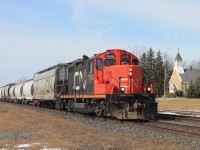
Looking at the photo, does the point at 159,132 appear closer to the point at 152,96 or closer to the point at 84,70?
the point at 152,96

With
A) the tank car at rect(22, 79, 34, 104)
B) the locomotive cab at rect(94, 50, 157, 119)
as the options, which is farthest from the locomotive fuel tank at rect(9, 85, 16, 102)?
the locomotive cab at rect(94, 50, 157, 119)

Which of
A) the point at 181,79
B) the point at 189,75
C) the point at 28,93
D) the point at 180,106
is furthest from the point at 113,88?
the point at 189,75

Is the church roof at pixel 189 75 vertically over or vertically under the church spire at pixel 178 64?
under

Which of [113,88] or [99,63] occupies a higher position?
[99,63]

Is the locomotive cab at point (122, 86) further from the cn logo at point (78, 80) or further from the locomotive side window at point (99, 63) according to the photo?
the cn logo at point (78, 80)

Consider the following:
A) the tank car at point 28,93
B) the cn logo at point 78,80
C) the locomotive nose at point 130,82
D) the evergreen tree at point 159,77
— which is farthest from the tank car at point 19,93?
the evergreen tree at point 159,77

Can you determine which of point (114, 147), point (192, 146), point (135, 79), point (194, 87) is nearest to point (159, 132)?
point (192, 146)

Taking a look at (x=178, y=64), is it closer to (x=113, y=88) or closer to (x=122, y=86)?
(x=122, y=86)

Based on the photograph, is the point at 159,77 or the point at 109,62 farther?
the point at 159,77

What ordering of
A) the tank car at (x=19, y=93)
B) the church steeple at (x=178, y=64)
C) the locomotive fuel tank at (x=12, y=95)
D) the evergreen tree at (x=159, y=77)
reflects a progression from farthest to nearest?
the church steeple at (x=178, y=64) < the evergreen tree at (x=159, y=77) < the locomotive fuel tank at (x=12, y=95) < the tank car at (x=19, y=93)

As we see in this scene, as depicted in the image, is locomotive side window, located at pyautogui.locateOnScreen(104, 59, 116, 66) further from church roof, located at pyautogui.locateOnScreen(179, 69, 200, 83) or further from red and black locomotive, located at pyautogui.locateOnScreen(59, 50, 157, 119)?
church roof, located at pyautogui.locateOnScreen(179, 69, 200, 83)

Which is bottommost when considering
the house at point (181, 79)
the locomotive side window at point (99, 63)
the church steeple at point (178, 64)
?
the locomotive side window at point (99, 63)

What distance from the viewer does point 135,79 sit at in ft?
64.4

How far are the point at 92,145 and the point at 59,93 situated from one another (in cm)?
1904
